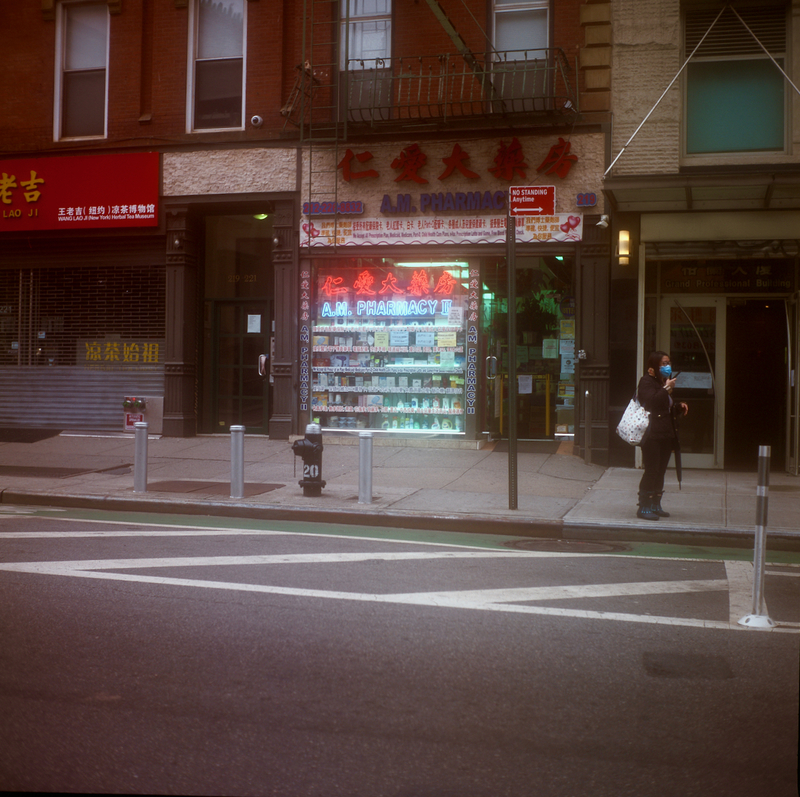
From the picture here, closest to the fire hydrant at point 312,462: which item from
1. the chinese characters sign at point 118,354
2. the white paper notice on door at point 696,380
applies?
the white paper notice on door at point 696,380

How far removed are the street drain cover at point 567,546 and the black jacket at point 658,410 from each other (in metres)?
1.39

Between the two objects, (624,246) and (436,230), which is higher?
(436,230)

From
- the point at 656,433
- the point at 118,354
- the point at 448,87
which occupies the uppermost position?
the point at 448,87

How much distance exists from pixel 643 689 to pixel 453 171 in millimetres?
11333

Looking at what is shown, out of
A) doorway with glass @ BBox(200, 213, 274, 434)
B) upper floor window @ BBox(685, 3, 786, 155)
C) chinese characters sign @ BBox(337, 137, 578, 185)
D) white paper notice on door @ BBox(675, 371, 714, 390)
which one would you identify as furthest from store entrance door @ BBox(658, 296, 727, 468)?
doorway with glass @ BBox(200, 213, 274, 434)

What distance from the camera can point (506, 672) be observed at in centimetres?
459

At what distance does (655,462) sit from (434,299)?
644cm

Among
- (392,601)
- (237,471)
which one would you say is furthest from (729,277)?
(392,601)

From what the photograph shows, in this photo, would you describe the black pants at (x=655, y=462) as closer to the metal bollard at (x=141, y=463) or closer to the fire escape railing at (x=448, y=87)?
the metal bollard at (x=141, y=463)

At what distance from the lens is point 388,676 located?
448 centimetres

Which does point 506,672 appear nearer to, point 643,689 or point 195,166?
point 643,689

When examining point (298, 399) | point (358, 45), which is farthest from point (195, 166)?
point (298, 399)

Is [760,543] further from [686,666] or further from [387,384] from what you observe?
[387,384]

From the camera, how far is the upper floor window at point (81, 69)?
53.7 feet
